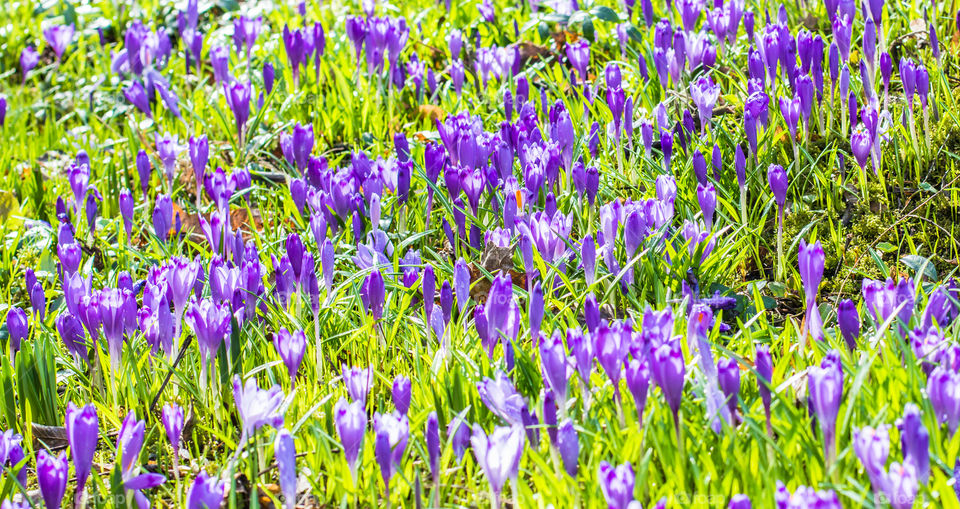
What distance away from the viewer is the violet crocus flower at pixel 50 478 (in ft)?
5.43

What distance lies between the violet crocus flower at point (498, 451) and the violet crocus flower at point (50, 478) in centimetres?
77

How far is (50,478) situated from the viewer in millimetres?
1663

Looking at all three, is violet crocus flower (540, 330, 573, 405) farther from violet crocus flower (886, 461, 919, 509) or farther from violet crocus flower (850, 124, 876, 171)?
violet crocus flower (850, 124, 876, 171)

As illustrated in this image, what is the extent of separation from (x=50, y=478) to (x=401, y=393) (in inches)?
26.0

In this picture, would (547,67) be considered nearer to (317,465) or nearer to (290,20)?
(290,20)

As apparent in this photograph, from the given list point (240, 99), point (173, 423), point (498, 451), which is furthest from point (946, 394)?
point (240, 99)

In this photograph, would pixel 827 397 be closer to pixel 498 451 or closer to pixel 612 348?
pixel 612 348

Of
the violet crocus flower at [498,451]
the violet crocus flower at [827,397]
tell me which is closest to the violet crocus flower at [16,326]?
the violet crocus flower at [498,451]

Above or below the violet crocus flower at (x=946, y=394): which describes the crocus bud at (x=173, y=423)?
below

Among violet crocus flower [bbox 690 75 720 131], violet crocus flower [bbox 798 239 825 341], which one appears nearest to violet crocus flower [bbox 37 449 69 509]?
violet crocus flower [bbox 798 239 825 341]

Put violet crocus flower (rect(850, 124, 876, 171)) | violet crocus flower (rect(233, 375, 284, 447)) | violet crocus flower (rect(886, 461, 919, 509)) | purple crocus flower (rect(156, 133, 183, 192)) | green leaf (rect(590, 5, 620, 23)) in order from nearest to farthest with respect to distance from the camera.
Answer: violet crocus flower (rect(886, 461, 919, 509)) < violet crocus flower (rect(233, 375, 284, 447)) < violet crocus flower (rect(850, 124, 876, 171)) < purple crocus flower (rect(156, 133, 183, 192)) < green leaf (rect(590, 5, 620, 23))

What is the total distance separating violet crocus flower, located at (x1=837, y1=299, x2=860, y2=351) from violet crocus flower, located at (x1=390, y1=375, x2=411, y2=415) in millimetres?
920

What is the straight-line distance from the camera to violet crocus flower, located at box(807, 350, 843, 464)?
5.08ft

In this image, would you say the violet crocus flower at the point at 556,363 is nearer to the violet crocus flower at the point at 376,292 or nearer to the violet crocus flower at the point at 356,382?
→ the violet crocus flower at the point at 356,382
